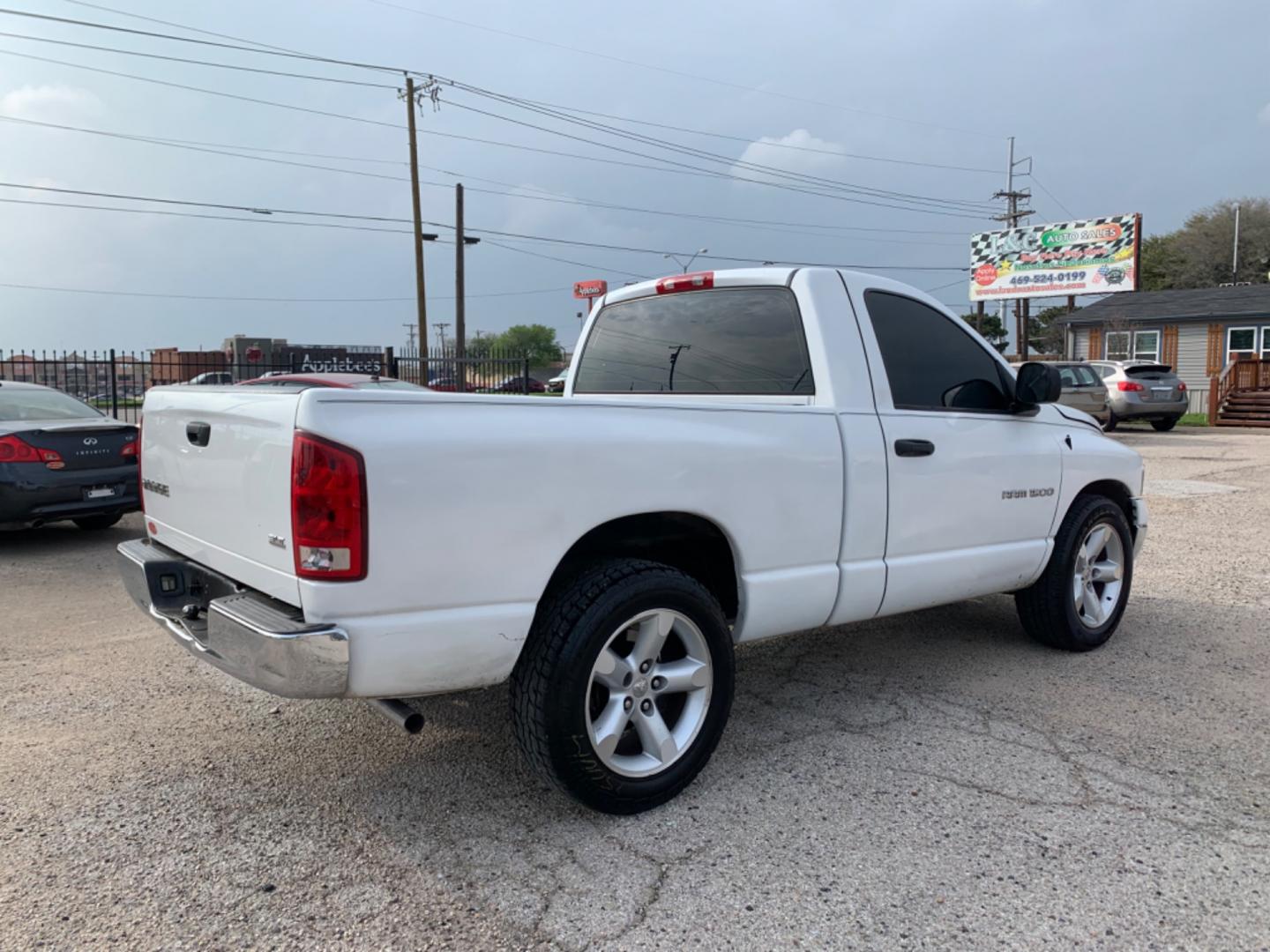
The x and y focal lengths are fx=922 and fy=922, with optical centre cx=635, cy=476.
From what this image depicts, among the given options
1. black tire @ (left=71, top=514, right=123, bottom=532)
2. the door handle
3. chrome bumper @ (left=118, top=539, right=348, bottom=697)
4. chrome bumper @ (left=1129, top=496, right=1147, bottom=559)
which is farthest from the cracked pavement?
black tire @ (left=71, top=514, right=123, bottom=532)

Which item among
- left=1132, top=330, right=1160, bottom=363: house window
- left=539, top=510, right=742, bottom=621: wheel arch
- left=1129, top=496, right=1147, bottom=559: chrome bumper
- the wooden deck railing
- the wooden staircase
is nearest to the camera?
left=539, top=510, right=742, bottom=621: wheel arch

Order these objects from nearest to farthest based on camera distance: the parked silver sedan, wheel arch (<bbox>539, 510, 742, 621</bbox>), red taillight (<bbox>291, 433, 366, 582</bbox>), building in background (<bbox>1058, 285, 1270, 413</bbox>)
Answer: red taillight (<bbox>291, 433, 366, 582</bbox>), wheel arch (<bbox>539, 510, 742, 621</bbox>), the parked silver sedan, building in background (<bbox>1058, 285, 1270, 413</bbox>)

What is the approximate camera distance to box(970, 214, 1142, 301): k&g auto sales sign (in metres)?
35.7

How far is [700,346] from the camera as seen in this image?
162 inches

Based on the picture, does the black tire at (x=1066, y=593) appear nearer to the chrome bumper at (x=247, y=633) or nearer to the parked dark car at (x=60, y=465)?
the chrome bumper at (x=247, y=633)

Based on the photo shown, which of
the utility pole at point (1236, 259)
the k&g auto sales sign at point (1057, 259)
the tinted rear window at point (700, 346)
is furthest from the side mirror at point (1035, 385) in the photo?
the utility pole at point (1236, 259)

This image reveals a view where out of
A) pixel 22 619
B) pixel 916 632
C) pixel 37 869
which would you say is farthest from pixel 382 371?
pixel 37 869

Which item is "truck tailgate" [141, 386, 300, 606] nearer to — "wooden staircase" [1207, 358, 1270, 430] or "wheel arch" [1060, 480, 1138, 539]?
"wheel arch" [1060, 480, 1138, 539]

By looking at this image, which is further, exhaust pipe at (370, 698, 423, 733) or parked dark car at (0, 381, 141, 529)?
parked dark car at (0, 381, 141, 529)

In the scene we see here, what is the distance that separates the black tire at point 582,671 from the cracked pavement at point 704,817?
132 millimetres

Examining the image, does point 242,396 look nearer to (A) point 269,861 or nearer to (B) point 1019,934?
(A) point 269,861

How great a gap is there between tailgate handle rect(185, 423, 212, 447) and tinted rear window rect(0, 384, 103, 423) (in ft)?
19.1

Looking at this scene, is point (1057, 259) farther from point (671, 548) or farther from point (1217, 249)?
point (671, 548)

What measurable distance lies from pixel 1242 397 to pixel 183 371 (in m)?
25.9
